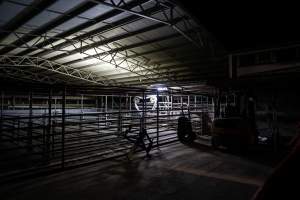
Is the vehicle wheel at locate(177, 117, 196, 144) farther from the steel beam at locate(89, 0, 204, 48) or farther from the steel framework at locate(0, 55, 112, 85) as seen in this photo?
the steel framework at locate(0, 55, 112, 85)

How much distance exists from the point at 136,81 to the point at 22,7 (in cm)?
1219

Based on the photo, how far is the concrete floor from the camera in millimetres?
3496

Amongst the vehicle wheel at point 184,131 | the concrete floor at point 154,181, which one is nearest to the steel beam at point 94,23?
the vehicle wheel at point 184,131

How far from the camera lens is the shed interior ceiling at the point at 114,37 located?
662 centimetres

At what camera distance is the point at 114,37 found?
9422 mm

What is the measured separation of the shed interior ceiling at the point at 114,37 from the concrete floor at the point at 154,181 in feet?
13.4

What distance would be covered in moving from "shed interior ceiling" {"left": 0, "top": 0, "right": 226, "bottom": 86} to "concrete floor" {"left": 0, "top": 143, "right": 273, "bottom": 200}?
409cm

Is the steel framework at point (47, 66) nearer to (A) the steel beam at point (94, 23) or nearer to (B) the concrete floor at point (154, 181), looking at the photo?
(A) the steel beam at point (94, 23)

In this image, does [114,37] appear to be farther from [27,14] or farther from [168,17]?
[27,14]

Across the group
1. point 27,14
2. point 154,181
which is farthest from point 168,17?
point 154,181

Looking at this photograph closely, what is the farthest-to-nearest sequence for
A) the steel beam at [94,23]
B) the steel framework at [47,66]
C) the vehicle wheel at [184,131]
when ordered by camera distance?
the steel framework at [47,66], the vehicle wheel at [184,131], the steel beam at [94,23]

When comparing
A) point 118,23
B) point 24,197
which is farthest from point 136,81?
point 24,197

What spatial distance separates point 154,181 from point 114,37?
6909mm

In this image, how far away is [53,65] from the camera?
15.3 m
